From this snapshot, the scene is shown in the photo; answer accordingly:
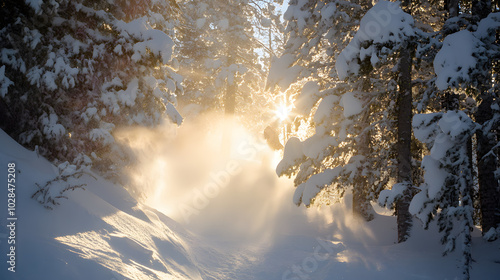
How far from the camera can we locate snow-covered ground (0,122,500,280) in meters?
3.69

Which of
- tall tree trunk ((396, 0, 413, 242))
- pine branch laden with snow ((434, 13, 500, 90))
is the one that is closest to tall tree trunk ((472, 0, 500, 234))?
tall tree trunk ((396, 0, 413, 242))

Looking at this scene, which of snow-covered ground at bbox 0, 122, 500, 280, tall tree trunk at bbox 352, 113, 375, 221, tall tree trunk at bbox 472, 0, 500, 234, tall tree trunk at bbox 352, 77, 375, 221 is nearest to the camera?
snow-covered ground at bbox 0, 122, 500, 280

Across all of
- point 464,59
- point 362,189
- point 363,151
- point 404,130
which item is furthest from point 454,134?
point 362,189

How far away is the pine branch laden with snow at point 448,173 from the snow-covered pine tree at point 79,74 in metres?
6.66

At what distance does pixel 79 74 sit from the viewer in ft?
24.3

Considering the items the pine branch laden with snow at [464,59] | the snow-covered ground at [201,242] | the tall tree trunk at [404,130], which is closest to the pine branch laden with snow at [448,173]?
the pine branch laden with snow at [464,59]

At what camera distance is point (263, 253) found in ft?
30.9

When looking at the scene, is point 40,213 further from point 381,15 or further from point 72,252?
point 381,15

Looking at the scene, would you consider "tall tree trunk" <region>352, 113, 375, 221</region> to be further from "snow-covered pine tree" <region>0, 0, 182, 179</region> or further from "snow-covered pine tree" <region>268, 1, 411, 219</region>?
"snow-covered pine tree" <region>0, 0, 182, 179</region>

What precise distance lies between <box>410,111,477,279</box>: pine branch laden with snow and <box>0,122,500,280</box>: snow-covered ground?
3.40 ft

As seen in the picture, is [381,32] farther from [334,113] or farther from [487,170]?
[487,170]

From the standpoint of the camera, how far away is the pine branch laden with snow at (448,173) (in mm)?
6102

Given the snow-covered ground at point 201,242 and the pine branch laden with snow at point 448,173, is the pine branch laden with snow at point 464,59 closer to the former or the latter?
the pine branch laden with snow at point 448,173

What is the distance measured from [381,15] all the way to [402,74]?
2.46 metres
